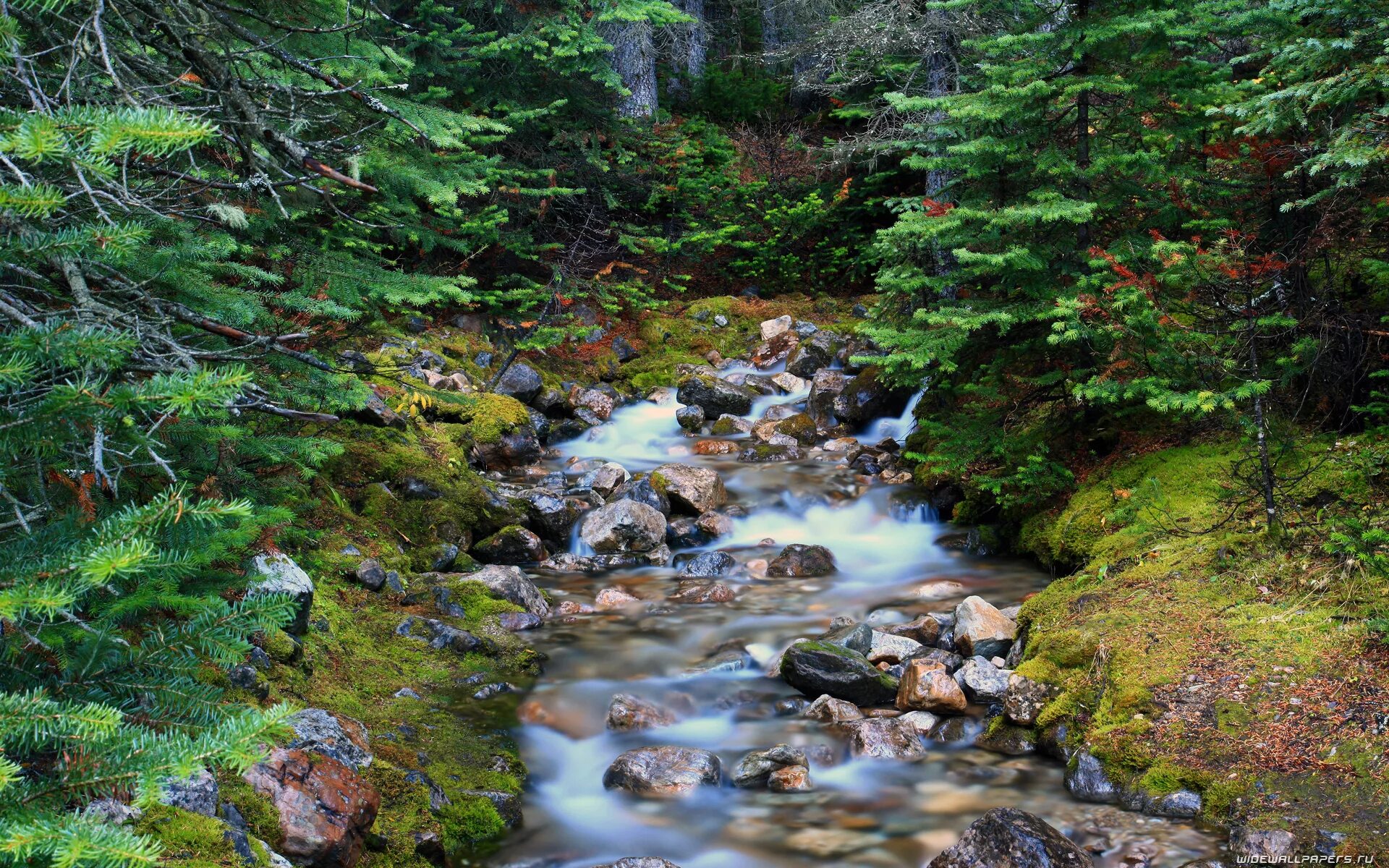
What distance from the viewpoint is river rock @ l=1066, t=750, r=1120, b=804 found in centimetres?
485

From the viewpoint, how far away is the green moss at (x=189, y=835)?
2.98m

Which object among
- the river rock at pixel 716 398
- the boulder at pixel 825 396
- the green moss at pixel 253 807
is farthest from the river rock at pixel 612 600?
the river rock at pixel 716 398

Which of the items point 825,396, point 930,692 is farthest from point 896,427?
point 930,692

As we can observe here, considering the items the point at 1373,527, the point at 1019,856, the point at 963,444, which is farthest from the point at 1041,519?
the point at 1019,856

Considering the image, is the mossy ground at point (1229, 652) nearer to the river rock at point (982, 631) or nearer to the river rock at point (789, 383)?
the river rock at point (982, 631)

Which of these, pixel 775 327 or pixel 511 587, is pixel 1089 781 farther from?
pixel 775 327

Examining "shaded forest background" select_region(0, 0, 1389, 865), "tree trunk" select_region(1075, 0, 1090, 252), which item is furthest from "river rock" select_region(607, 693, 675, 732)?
"tree trunk" select_region(1075, 0, 1090, 252)

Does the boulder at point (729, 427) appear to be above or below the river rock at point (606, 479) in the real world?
above

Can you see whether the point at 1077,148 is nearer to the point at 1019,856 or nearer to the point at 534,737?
the point at 1019,856

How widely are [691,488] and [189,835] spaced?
25.5 ft

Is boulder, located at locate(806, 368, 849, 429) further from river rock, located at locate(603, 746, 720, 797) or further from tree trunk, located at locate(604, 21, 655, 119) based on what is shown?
river rock, located at locate(603, 746, 720, 797)

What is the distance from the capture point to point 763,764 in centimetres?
555

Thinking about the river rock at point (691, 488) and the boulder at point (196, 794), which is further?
the river rock at point (691, 488)

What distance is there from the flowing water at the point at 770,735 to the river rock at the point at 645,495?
85cm
